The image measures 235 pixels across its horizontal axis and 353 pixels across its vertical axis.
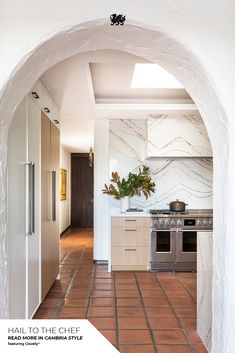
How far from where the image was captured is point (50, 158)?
3.89m

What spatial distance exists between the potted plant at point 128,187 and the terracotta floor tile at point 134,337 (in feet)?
7.88

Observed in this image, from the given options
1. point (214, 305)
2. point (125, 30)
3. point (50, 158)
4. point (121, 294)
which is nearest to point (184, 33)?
point (125, 30)

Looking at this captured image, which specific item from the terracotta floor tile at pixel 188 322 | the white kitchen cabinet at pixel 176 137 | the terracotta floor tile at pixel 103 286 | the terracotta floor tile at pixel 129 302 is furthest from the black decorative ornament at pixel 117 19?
the white kitchen cabinet at pixel 176 137

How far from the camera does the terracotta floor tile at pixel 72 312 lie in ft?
10.7

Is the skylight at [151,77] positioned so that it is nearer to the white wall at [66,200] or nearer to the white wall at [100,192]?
the white wall at [100,192]

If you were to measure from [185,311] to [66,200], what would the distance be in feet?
22.6

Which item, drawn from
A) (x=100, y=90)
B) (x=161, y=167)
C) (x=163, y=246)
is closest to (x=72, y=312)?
(x=163, y=246)

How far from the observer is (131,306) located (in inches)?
140

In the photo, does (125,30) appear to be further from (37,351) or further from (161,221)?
(161,221)

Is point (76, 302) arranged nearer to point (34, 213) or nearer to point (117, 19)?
point (34, 213)

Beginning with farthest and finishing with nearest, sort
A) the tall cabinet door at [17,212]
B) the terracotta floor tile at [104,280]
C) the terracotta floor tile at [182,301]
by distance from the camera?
the terracotta floor tile at [104,280], the terracotta floor tile at [182,301], the tall cabinet door at [17,212]

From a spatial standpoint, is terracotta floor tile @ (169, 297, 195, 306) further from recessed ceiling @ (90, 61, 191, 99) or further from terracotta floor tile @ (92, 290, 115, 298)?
recessed ceiling @ (90, 61, 191, 99)

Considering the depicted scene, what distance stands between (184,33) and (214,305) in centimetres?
158

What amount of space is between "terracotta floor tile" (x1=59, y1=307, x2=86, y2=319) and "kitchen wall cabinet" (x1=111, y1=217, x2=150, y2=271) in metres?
1.63
